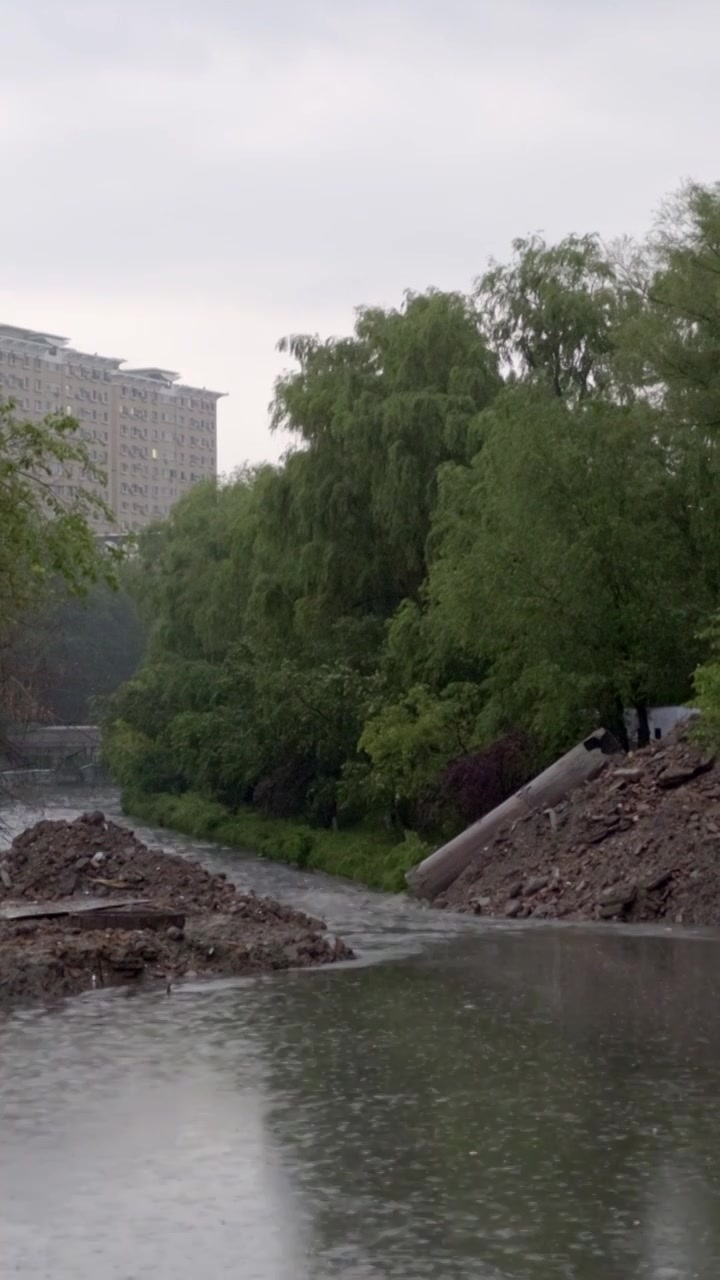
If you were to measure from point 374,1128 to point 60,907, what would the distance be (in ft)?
38.2

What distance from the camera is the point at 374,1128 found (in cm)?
1286

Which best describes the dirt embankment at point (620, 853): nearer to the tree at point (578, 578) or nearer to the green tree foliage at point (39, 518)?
the tree at point (578, 578)

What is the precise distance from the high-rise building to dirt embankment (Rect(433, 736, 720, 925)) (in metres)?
126

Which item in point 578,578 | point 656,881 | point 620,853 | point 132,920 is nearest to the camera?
point 132,920

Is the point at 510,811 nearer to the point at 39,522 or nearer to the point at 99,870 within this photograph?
the point at 99,870

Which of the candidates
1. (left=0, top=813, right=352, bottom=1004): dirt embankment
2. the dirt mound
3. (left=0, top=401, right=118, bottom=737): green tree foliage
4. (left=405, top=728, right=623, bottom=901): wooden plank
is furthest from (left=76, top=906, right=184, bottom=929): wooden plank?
(left=405, top=728, right=623, bottom=901): wooden plank

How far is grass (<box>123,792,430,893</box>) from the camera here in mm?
36938

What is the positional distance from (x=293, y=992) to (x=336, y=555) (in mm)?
25823

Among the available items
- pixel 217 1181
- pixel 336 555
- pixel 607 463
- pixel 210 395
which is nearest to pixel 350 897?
pixel 607 463

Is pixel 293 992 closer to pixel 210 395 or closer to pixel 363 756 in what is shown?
pixel 363 756

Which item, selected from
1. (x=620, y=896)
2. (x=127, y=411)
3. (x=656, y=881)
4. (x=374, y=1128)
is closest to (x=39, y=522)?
(x=374, y=1128)

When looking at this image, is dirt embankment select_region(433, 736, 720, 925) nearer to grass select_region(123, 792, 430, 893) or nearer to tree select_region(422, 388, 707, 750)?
tree select_region(422, 388, 707, 750)

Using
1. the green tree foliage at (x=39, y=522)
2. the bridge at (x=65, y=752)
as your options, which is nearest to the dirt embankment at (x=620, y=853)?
the green tree foliage at (x=39, y=522)

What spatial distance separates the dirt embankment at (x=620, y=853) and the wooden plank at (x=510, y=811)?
13.3 inches
